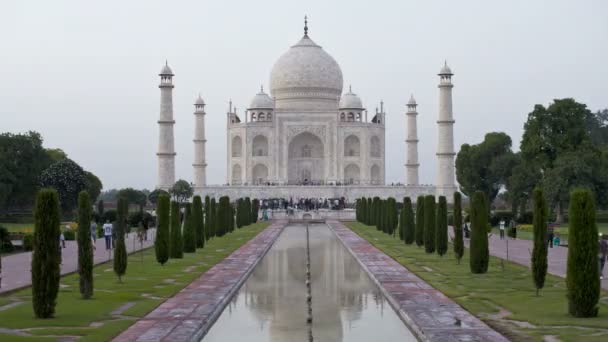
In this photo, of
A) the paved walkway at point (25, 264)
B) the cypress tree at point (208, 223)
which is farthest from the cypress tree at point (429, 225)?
the cypress tree at point (208, 223)

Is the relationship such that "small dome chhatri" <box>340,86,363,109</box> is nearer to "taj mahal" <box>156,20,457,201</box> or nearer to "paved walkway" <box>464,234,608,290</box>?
"taj mahal" <box>156,20,457,201</box>

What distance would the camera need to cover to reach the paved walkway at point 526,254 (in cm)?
1566

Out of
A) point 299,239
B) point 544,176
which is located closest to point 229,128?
point 544,176

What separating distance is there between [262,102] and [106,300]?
4333 centimetres

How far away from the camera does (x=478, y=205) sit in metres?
15.4

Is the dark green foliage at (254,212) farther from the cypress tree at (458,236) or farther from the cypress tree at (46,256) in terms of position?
the cypress tree at (46,256)

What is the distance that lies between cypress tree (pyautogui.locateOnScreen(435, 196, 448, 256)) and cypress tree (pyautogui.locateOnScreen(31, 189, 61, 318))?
9.72 meters

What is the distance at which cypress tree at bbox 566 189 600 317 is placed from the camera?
1009cm

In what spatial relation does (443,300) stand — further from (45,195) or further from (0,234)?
(0,234)

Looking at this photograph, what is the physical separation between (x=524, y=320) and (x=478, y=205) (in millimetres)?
5561

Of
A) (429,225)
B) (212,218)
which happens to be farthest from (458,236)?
(212,218)

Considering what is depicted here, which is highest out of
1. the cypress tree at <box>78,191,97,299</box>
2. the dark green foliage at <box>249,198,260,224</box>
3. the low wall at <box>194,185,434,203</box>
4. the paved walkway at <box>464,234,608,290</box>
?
the low wall at <box>194,185,434,203</box>

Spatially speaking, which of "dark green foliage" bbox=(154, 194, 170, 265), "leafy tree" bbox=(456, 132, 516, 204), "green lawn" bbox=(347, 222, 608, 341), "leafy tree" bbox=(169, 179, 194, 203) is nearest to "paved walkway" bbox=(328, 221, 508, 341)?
"green lawn" bbox=(347, 222, 608, 341)

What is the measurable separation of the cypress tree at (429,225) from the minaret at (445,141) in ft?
85.9
